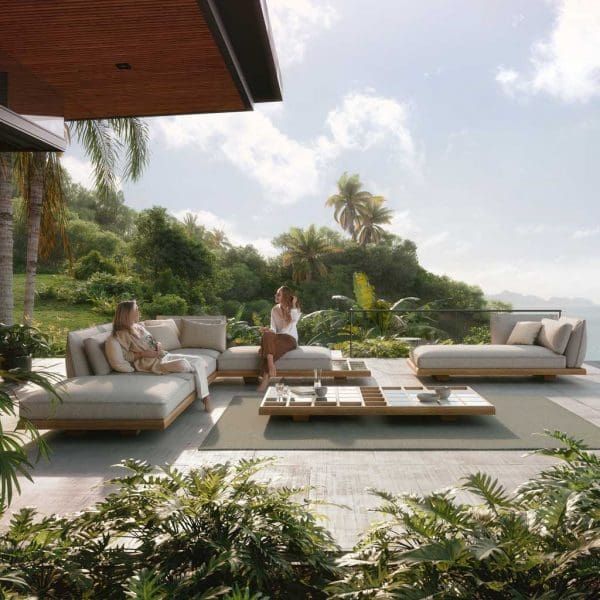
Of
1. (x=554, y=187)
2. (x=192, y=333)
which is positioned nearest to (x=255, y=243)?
(x=192, y=333)

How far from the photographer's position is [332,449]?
3828 millimetres

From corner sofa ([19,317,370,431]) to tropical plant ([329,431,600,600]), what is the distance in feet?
6.70

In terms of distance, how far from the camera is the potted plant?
6.51 metres

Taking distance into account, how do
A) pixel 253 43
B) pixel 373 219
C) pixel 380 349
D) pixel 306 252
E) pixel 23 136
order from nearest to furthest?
1. pixel 253 43
2. pixel 23 136
3. pixel 380 349
4. pixel 306 252
5. pixel 373 219

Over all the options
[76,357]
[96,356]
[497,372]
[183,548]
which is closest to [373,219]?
[497,372]

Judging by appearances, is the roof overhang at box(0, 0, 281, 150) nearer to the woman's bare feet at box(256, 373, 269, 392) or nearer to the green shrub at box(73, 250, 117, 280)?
the woman's bare feet at box(256, 373, 269, 392)

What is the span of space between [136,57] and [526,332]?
5.36 m

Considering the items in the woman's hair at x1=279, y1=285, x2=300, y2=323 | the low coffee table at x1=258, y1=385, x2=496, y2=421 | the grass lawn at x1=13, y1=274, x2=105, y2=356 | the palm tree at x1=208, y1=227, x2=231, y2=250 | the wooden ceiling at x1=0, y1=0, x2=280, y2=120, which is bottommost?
the grass lawn at x1=13, y1=274, x2=105, y2=356

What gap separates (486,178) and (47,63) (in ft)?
179

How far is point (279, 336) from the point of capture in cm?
626

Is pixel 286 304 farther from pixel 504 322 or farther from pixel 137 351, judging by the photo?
pixel 504 322

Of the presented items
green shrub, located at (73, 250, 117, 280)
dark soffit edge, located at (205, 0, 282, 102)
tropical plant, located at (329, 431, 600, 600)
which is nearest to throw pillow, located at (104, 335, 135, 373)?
dark soffit edge, located at (205, 0, 282, 102)

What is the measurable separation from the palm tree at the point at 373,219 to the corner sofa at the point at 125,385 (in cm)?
2591

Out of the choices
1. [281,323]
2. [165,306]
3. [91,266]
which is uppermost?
[91,266]
